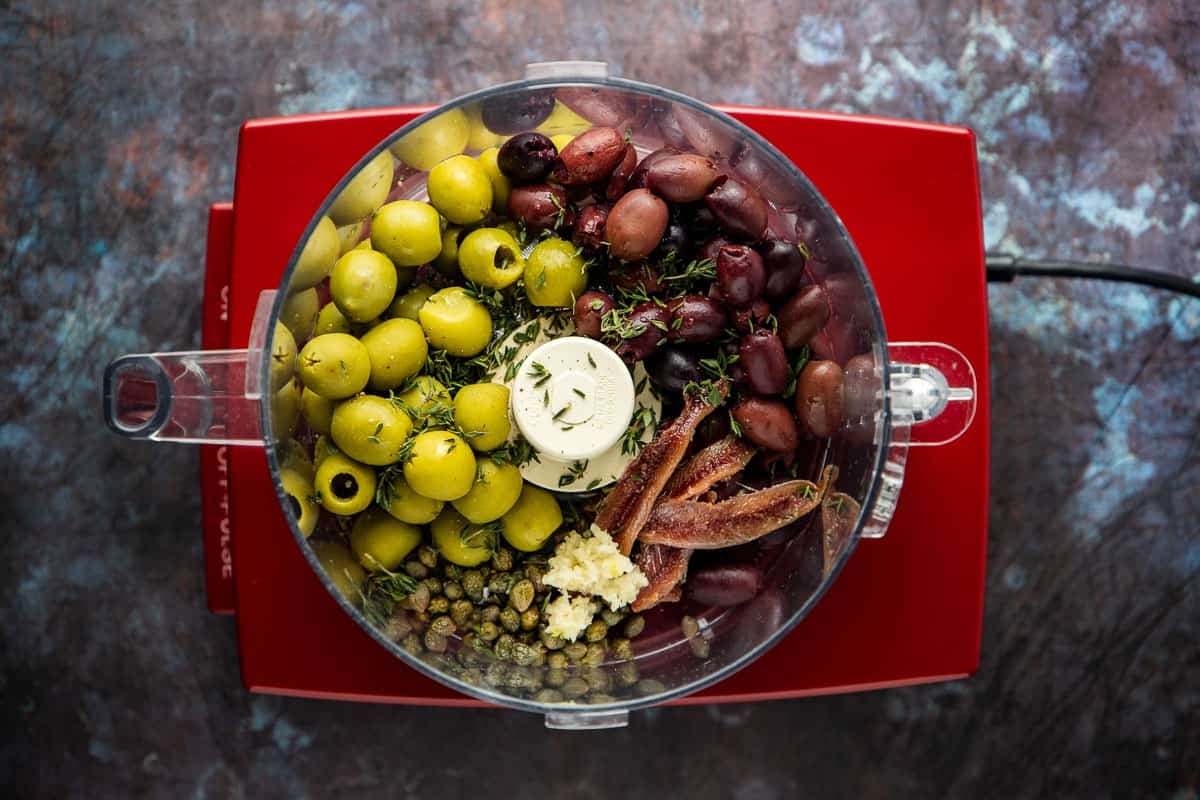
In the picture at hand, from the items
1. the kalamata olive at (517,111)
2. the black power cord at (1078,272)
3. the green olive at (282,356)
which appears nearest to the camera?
the green olive at (282,356)

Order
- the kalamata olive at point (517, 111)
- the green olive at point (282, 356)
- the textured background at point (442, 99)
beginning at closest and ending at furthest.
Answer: the green olive at point (282, 356) → the kalamata olive at point (517, 111) → the textured background at point (442, 99)

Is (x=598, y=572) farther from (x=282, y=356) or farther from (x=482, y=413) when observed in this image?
(x=282, y=356)

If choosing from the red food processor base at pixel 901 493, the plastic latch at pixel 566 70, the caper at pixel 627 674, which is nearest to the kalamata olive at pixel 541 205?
the plastic latch at pixel 566 70

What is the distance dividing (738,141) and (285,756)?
1280 mm

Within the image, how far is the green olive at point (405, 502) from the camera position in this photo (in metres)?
1.07

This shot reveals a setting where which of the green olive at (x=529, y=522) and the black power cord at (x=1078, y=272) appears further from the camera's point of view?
the black power cord at (x=1078, y=272)

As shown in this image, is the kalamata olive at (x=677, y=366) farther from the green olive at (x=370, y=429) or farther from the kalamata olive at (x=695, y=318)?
the green olive at (x=370, y=429)

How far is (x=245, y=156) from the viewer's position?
3.96 ft

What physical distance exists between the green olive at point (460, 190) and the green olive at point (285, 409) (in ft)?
0.87

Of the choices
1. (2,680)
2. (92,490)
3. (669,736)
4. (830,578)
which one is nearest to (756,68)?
(830,578)

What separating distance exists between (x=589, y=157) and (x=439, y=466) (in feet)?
1.26

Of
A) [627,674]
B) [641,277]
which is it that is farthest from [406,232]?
[627,674]

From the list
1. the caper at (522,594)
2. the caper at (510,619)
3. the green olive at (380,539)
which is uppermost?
the green olive at (380,539)

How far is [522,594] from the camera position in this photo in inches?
43.9
